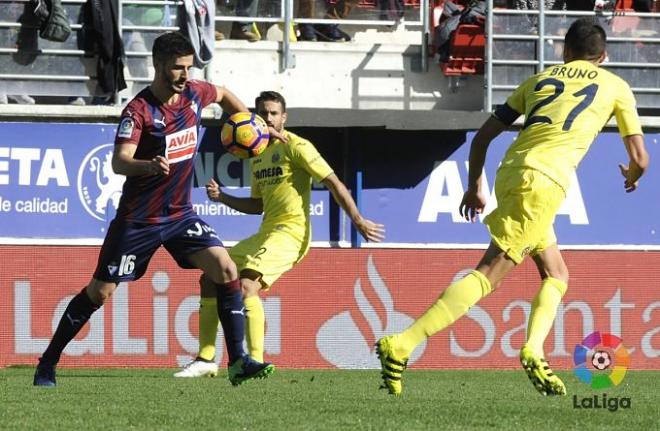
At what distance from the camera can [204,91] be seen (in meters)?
8.86

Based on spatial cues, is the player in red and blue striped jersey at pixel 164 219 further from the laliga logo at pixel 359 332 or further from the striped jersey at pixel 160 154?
the laliga logo at pixel 359 332

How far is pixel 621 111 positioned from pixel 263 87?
30.8 ft

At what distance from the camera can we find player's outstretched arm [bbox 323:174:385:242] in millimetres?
9039

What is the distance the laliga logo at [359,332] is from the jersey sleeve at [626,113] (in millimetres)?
6351

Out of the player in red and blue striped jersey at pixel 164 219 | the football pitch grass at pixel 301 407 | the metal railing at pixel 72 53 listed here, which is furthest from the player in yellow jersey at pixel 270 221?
the metal railing at pixel 72 53

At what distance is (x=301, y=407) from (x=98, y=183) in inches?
366

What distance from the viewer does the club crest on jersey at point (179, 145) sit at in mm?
8523

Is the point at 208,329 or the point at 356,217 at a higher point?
the point at 356,217

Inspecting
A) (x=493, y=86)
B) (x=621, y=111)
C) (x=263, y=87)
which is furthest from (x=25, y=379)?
(x=493, y=86)

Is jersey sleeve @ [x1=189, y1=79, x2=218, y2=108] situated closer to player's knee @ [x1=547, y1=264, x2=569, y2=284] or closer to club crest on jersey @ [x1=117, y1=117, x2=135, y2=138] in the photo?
club crest on jersey @ [x1=117, y1=117, x2=135, y2=138]

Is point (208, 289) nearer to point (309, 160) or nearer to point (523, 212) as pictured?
point (309, 160)

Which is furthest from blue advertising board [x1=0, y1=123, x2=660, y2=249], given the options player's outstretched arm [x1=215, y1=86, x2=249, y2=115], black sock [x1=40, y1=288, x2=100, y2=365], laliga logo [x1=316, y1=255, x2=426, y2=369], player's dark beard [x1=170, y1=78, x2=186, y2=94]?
player's dark beard [x1=170, y1=78, x2=186, y2=94]

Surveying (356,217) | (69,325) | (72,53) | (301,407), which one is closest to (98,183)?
(72,53)

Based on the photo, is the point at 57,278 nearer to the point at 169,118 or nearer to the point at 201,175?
the point at 201,175
